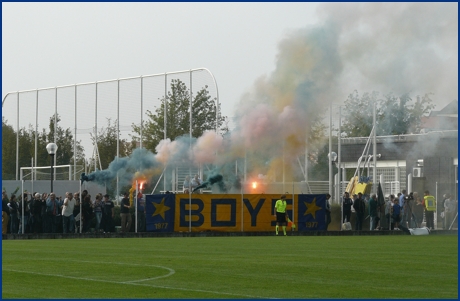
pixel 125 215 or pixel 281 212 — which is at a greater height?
pixel 281 212

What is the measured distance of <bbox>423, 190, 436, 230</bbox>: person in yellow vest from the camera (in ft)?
139

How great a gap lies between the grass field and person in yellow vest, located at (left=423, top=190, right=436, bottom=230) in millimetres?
16574

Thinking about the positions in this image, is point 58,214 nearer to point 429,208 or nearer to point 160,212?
point 160,212

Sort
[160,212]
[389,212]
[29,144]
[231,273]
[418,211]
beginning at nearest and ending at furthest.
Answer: [231,273] < [160,212] < [389,212] < [418,211] < [29,144]

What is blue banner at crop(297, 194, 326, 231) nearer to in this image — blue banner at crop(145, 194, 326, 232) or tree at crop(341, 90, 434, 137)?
blue banner at crop(145, 194, 326, 232)

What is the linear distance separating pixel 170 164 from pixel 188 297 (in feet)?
121

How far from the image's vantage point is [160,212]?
38.8 metres

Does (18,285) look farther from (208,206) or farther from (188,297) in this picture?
(208,206)

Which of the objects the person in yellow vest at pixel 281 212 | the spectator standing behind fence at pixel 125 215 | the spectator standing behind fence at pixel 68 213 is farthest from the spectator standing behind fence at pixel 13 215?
the person in yellow vest at pixel 281 212

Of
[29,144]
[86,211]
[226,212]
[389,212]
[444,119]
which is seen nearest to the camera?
[86,211]

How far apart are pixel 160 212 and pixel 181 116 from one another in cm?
1560

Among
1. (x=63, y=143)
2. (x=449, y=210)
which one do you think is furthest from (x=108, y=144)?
(x=449, y=210)

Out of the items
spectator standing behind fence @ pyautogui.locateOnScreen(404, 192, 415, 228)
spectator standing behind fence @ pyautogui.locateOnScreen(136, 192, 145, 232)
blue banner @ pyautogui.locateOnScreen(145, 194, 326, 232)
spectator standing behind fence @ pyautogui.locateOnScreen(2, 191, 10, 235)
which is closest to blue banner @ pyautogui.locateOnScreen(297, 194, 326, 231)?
blue banner @ pyautogui.locateOnScreen(145, 194, 326, 232)

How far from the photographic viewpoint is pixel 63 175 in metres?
58.2
